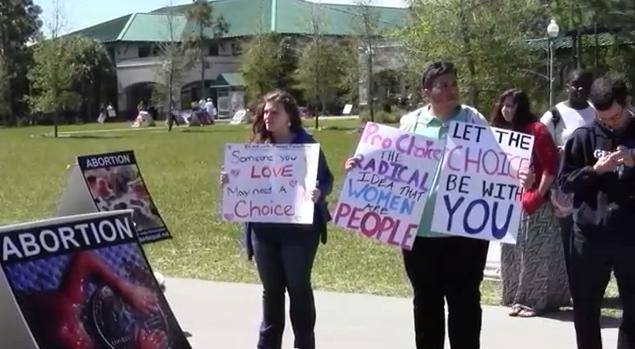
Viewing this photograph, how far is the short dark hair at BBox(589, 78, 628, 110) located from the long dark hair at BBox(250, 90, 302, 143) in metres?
1.84

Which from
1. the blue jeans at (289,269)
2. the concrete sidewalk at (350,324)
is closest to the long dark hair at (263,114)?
the blue jeans at (289,269)

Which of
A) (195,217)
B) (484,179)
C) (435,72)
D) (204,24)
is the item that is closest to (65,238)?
(435,72)

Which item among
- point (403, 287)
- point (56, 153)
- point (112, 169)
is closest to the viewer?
point (112, 169)

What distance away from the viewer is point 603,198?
19.6 feet

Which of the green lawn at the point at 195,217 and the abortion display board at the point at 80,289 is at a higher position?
the abortion display board at the point at 80,289

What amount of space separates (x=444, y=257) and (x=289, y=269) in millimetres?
1048

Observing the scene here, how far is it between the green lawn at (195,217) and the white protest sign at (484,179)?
3.32 m

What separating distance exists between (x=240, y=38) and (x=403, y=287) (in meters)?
91.0

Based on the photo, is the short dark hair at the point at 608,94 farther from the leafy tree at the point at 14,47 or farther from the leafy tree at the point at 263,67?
the leafy tree at the point at 14,47

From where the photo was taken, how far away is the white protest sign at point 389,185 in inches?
237

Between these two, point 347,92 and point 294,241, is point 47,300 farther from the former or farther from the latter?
point 347,92

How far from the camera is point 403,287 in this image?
10086 mm

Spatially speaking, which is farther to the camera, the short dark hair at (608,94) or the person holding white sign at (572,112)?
the person holding white sign at (572,112)

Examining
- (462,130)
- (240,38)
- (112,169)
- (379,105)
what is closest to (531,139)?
(462,130)
